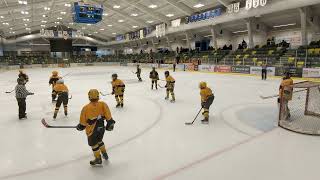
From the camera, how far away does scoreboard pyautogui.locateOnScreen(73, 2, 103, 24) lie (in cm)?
1994

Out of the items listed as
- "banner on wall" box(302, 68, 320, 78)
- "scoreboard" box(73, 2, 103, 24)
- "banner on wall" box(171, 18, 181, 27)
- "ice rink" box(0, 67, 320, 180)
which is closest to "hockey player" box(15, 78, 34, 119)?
"ice rink" box(0, 67, 320, 180)

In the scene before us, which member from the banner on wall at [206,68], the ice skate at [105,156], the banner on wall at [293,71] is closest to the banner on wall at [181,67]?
the banner on wall at [206,68]

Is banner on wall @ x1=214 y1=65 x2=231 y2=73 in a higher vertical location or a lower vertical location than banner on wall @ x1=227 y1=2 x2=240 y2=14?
lower

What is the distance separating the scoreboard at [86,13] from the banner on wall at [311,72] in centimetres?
1721

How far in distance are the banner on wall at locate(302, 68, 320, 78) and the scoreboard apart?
1721 cm

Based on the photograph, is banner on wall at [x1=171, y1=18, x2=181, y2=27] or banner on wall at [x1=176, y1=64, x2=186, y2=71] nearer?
banner on wall at [x1=176, y1=64, x2=186, y2=71]

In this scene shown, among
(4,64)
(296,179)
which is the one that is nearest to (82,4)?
(296,179)

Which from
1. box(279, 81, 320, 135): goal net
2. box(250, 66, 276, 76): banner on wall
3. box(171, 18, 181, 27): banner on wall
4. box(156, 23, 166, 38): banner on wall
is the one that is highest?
box(171, 18, 181, 27): banner on wall

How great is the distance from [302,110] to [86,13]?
1824 centimetres

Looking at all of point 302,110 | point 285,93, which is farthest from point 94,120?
point 302,110

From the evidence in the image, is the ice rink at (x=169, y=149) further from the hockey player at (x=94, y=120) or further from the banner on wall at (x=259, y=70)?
the banner on wall at (x=259, y=70)

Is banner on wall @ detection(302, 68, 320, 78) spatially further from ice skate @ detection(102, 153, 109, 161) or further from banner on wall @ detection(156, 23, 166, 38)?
Result: banner on wall @ detection(156, 23, 166, 38)

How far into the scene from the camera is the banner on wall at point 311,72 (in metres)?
16.6

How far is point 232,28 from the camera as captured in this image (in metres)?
30.7
